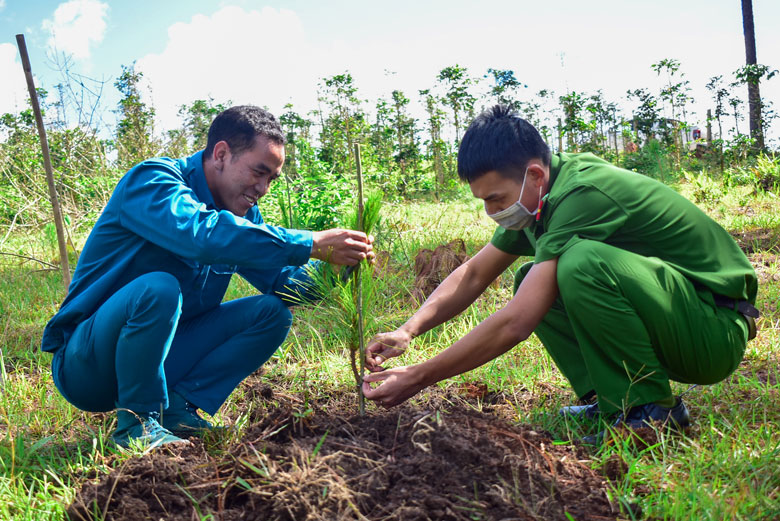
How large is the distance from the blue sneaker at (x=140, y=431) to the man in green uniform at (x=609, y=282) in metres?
0.76

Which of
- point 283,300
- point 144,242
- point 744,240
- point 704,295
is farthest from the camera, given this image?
point 744,240

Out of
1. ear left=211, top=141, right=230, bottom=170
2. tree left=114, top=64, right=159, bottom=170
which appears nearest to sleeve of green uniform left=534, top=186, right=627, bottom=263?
ear left=211, top=141, right=230, bottom=170

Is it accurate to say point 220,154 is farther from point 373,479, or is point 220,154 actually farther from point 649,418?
point 649,418

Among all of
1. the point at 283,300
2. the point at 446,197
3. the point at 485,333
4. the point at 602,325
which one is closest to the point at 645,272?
the point at 602,325

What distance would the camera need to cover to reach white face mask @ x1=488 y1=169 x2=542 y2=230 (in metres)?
2.02

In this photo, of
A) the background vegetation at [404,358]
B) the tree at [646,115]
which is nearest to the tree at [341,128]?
the background vegetation at [404,358]

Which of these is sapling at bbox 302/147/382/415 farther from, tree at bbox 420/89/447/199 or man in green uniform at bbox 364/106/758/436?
tree at bbox 420/89/447/199

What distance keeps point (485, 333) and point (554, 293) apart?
30 centimetres

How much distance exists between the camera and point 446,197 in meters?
9.86

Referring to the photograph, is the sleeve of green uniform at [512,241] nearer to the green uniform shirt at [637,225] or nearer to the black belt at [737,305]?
the green uniform shirt at [637,225]

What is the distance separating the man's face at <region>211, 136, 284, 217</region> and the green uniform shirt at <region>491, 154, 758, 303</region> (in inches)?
42.4

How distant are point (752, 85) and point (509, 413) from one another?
36.8 ft

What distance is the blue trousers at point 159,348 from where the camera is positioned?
1.95 meters

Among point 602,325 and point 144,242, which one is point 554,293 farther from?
point 144,242
